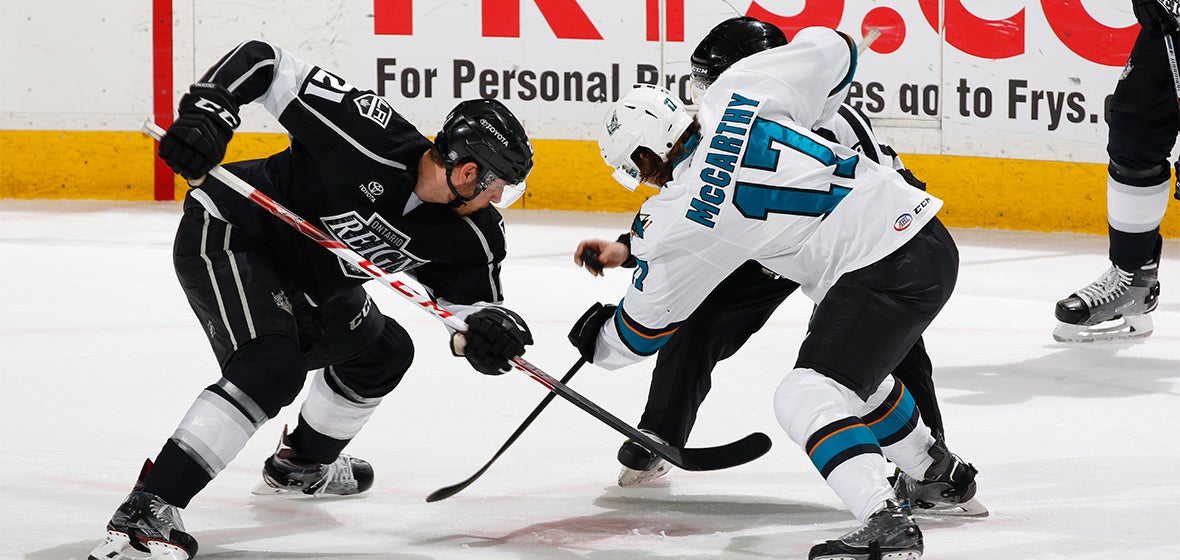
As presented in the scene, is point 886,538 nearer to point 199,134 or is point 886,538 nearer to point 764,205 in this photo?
point 764,205

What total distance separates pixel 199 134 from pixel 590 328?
2.49ft

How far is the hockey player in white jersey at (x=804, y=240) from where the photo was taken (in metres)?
2.33

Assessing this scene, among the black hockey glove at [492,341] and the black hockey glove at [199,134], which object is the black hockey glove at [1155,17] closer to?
the black hockey glove at [492,341]

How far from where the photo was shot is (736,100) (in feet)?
8.20

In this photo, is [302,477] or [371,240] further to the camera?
[302,477]

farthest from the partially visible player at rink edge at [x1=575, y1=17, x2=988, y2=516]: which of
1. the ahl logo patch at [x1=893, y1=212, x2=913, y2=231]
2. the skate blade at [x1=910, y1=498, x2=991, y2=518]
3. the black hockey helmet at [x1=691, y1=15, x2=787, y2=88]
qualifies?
the ahl logo patch at [x1=893, y1=212, x2=913, y2=231]

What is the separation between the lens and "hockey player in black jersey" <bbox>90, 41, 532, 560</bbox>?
2.44 m

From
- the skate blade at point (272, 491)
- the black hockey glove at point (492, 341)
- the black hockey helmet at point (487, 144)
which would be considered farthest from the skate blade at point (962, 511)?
the skate blade at point (272, 491)

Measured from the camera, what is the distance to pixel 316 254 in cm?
276

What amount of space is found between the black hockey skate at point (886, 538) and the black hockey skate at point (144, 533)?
1.02 meters

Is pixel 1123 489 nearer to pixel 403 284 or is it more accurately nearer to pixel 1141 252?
pixel 403 284

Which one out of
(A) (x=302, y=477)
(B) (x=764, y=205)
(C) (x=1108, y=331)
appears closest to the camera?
(B) (x=764, y=205)

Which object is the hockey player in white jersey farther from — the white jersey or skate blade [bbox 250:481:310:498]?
skate blade [bbox 250:481:310:498]

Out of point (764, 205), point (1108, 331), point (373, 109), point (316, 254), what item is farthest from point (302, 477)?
point (1108, 331)
